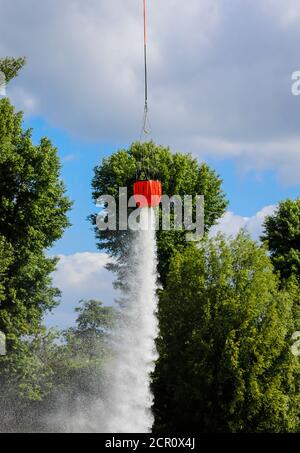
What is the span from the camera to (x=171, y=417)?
60.9m

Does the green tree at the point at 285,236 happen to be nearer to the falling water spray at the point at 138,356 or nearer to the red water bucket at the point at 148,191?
the falling water spray at the point at 138,356

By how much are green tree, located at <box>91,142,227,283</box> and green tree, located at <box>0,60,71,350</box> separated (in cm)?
1021

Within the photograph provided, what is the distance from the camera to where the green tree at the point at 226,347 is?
192 ft

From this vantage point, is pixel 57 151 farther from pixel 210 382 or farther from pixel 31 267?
pixel 210 382

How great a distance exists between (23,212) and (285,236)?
25296 millimetres

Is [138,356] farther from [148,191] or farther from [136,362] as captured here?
[148,191]

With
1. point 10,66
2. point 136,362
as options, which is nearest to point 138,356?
point 136,362

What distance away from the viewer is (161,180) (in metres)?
74.2

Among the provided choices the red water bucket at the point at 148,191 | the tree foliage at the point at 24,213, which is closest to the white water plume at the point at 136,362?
the red water bucket at the point at 148,191

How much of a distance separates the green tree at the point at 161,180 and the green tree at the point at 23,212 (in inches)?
402

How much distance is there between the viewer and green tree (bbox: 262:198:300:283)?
7481cm
